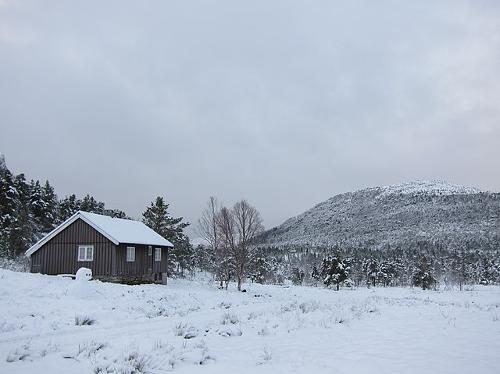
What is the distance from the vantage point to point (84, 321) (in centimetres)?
1502

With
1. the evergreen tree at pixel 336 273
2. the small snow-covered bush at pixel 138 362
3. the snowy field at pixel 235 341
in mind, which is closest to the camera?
the small snow-covered bush at pixel 138 362

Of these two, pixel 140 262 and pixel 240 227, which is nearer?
pixel 140 262

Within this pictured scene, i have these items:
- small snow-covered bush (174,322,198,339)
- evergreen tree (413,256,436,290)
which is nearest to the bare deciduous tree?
small snow-covered bush (174,322,198,339)

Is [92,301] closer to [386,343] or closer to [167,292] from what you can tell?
[167,292]

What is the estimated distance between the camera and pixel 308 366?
837 centimetres

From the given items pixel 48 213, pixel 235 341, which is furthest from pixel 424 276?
pixel 235 341

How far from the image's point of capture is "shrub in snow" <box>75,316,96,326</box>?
14678 mm

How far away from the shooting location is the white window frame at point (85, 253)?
112 ft

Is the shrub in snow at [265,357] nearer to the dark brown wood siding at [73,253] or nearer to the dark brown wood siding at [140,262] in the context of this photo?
the dark brown wood siding at [73,253]

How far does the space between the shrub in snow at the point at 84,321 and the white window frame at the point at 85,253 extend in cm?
2009

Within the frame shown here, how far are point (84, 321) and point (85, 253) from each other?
20996mm

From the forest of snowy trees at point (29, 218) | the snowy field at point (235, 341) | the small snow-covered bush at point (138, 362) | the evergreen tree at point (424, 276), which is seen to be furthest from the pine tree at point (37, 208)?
the evergreen tree at point (424, 276)

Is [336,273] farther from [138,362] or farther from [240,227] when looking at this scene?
[138,362]

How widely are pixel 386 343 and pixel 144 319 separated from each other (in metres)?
10.6
